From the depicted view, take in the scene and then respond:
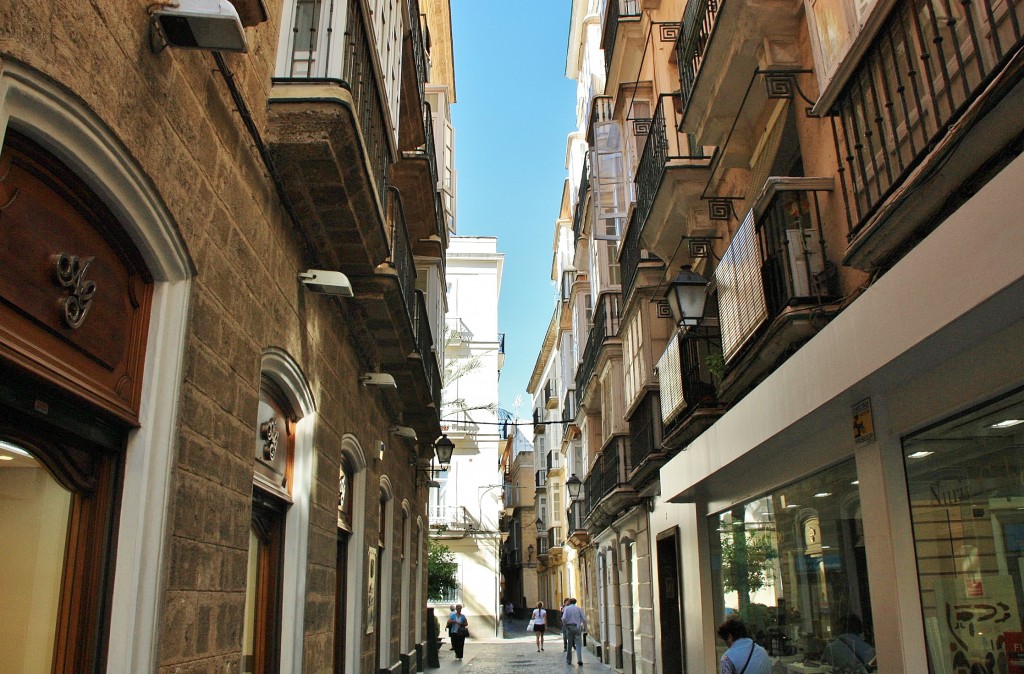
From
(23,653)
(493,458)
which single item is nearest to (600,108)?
(23,653)

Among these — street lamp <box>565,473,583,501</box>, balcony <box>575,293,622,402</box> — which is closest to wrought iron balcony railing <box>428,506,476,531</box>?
street lamp <box>565,473,583,501</box>

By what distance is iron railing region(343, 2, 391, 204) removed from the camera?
618cm

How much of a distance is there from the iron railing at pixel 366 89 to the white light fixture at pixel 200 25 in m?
2.16

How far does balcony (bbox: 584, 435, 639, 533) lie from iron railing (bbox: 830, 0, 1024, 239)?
10778 millimetres

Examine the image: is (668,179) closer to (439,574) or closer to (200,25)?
(200,25)

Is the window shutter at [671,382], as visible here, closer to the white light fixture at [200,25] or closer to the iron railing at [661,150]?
the iron railing at [661,150]

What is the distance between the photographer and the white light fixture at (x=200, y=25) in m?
3.70

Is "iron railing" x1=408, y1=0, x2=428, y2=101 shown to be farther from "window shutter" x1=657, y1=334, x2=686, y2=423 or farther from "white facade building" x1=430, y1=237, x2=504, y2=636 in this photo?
"white facade building" x1=430, y1=237, x2=504, y2=636

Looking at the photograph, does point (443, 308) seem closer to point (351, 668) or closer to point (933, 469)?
point (351, 668)

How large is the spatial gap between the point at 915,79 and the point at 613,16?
10506 millimetres

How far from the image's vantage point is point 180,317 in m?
4.17

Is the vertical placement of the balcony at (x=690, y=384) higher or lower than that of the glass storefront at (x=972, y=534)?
higher

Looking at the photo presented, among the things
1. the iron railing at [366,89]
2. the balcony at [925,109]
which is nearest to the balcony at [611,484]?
the iron railing at [366,89]

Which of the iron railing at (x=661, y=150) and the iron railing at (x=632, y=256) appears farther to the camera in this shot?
the iron railing at (x=632, y=256)
